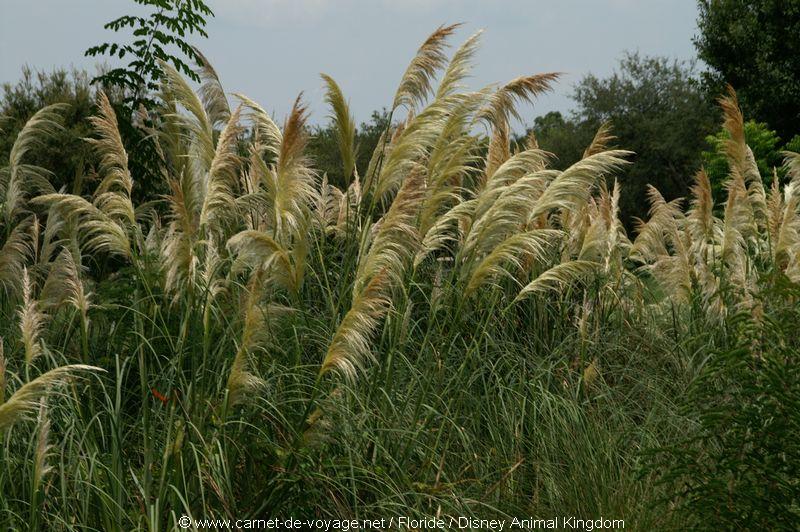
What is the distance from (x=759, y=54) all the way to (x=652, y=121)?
8783mm

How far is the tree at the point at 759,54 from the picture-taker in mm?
28062

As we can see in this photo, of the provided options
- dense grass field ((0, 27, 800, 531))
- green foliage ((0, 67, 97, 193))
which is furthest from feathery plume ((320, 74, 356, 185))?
green foliage ((0, 67, 97, 193))

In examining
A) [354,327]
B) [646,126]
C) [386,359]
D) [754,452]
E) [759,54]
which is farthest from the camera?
[646,126]

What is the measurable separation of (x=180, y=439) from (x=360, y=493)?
100 cm

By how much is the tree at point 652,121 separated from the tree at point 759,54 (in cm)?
345

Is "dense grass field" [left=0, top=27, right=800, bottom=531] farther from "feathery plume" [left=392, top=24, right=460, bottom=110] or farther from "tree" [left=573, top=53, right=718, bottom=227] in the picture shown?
"tree" [left=573, top=53, right=718, bottom=227]

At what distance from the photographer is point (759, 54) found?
1116 inches

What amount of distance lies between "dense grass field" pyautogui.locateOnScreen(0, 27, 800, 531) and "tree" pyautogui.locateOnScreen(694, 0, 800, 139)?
74.7ft

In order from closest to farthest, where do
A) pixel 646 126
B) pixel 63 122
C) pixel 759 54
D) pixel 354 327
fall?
pixel 354 327 → pixel 63 122 → pixel 759 54 → pixel 646 126

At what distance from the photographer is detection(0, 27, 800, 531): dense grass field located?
14.3ft

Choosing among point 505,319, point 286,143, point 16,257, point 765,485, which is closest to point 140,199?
point 16,257

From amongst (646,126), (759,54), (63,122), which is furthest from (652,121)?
(63,122)

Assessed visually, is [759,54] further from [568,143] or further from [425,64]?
[425,64]

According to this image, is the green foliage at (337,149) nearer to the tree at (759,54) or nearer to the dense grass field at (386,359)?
the tree at (759,54)
